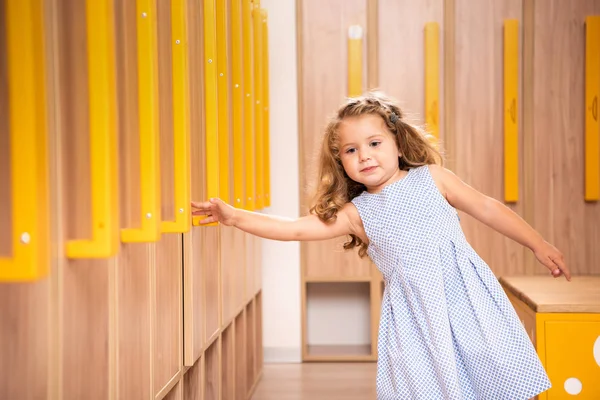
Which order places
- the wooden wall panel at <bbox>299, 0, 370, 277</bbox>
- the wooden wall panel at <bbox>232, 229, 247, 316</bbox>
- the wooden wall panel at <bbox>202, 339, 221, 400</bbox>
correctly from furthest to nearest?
the wooden wall panel at <bbox>299, 0, 370, 277</bbox>, the wooden wall panel at <bbox>232, 229, 247, 316</bbox>, the wooden wall panel at <bbox>202, 339, 221, 400</bbox>

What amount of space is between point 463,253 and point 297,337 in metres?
2.11

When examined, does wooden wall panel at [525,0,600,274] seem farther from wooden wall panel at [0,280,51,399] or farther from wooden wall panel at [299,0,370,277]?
wooden wall panel at [0,280,51,399]

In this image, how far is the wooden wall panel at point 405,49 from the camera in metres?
3.59

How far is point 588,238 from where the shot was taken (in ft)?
11.7

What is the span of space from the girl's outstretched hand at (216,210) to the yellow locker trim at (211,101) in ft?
0.60

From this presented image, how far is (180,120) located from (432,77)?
2.23 meters

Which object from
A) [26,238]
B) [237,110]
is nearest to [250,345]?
[237,110]

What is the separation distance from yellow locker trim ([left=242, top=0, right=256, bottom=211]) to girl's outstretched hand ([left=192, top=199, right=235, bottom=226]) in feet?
2.96

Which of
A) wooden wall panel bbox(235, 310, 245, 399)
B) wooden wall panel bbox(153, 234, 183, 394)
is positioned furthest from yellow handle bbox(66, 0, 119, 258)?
wooden wall panel bbox(235, 310, 245, 399)

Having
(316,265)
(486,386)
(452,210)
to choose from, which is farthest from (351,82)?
(486,386)

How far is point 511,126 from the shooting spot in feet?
11.6

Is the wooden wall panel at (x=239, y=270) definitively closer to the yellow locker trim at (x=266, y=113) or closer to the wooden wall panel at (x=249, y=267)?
the wooden wall panel at (x=249, y=267)

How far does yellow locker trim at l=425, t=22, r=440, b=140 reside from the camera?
3518mm

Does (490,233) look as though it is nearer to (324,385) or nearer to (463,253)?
(324,385)
